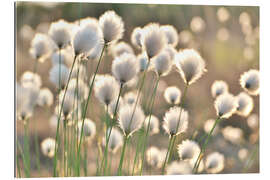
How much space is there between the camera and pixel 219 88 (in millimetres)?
2143

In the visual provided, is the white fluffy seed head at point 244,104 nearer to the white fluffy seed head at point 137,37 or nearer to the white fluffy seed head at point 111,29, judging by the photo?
the white fluffy seed head at point 137,37

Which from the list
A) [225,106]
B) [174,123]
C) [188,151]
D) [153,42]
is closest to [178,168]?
[188,151]

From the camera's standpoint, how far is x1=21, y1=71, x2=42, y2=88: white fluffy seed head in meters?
1.91

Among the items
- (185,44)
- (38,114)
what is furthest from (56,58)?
(185,44)

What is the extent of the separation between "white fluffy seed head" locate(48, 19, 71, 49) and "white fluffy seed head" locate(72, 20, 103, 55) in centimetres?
10

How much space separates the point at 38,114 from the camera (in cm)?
198

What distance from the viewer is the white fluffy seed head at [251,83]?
2085mm

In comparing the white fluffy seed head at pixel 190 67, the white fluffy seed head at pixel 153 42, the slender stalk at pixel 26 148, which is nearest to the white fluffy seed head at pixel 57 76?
the slender stalk at pixel 26 148

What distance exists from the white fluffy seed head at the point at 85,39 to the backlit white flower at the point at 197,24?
572mm

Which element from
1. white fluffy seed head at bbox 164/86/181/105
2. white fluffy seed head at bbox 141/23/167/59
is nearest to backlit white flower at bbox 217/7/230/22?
white fluffy seed head at bbox 164/86/181/105

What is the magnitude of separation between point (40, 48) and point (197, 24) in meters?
0.75

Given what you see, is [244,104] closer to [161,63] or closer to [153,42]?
[161,63]

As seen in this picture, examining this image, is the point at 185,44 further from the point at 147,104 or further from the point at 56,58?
the point at 56,58
